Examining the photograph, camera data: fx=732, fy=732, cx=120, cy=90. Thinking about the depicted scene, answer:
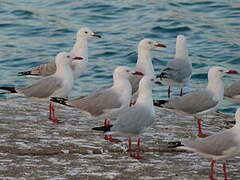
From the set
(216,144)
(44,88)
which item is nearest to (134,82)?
(44,88)

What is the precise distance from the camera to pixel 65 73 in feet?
31.4

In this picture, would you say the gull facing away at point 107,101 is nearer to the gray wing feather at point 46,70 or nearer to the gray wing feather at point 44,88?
the gray wing feather at point 44,88

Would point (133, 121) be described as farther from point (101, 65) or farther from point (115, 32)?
point (115, 32)

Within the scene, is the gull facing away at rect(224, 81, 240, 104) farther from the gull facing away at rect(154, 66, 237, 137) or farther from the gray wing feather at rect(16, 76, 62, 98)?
the gray wing feather at rect(16, 76, 62, 98)

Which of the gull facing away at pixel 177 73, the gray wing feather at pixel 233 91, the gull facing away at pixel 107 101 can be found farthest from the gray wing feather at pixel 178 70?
the gull facing away at pixel 107 101

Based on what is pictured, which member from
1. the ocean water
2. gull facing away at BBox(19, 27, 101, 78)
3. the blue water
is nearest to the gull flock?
gull facing away at BBox(19, 27, 101, 78)

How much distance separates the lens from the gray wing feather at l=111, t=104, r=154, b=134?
7887 mm

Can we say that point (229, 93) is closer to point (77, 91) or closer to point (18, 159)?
point (18, 159)

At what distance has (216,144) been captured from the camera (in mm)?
7359

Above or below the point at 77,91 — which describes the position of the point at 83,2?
above

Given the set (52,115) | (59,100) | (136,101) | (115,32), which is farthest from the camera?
(115,32)

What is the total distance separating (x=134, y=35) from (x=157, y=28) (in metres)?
1.04

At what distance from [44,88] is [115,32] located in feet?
34.6

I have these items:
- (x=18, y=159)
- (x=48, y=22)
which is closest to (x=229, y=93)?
(x=18, y=159)
